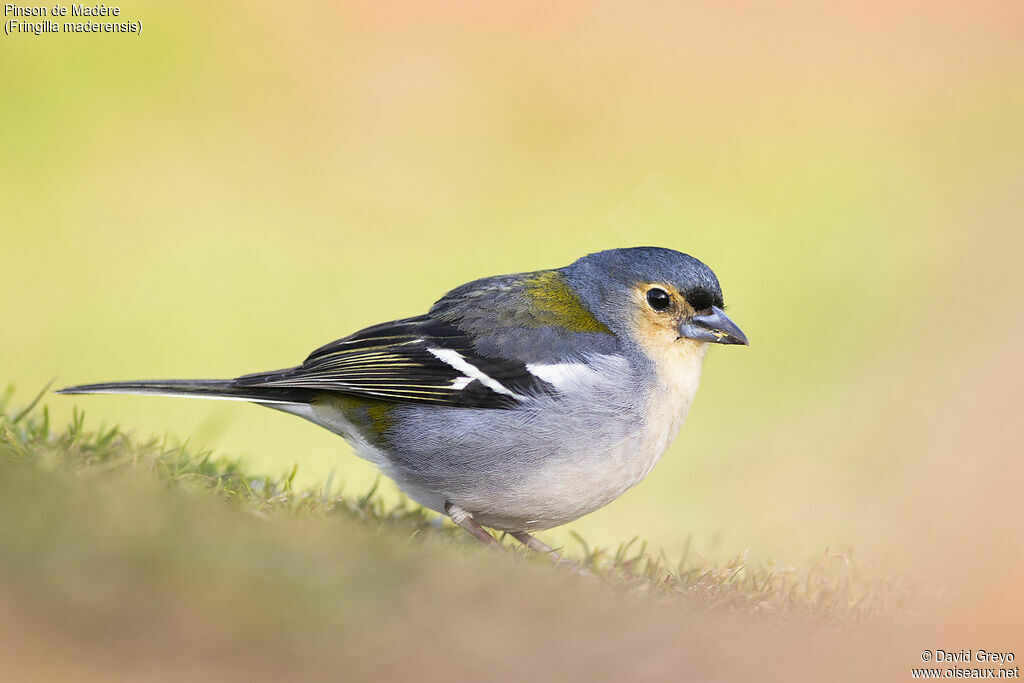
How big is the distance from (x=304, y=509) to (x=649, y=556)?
1948mm

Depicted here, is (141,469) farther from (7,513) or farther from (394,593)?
(394,593)

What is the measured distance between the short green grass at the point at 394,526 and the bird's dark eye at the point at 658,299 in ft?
4.53

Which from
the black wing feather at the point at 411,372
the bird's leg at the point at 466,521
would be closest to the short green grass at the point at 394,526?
the bird's leg at the point at 466,521

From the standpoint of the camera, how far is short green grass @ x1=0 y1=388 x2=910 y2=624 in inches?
192

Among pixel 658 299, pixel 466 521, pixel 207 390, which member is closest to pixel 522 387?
pixel 466 521

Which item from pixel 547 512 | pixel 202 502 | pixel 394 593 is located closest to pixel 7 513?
pixel 202 502

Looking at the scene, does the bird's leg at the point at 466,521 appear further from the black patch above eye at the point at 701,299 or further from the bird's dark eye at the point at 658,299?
the black patch above eye at the point at 701,299

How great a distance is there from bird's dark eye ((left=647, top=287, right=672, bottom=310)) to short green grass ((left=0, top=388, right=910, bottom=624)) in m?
1.38

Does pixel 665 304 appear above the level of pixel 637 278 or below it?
below

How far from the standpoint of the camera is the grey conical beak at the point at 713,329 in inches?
225

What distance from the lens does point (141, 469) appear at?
491 centimetres

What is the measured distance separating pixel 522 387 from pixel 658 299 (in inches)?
Answer: 39.8

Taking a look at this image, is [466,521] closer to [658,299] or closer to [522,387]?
[522,387]

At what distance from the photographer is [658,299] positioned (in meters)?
5.79
